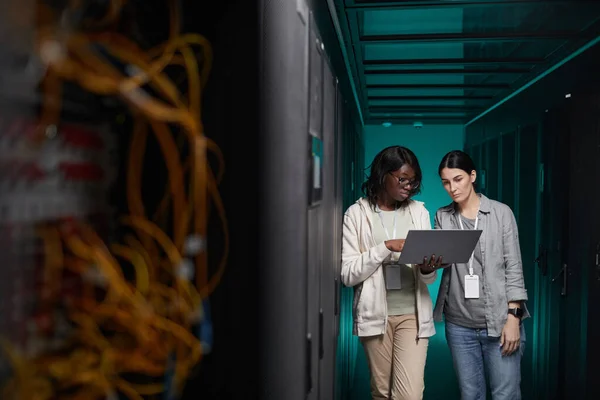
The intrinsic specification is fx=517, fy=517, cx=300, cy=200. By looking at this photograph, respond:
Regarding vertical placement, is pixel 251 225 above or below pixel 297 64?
below

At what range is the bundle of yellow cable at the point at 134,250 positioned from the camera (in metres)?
0.69

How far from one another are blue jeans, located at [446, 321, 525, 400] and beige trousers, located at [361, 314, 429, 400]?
164mm

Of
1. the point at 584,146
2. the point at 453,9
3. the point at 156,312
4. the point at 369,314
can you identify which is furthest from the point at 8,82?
the point at 584,146

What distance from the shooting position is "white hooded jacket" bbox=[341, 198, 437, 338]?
229cm

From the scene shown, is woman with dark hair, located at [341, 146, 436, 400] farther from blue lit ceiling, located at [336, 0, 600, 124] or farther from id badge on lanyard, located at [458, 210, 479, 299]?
blue lit ceiling, located at [336, 0, 600, 124]

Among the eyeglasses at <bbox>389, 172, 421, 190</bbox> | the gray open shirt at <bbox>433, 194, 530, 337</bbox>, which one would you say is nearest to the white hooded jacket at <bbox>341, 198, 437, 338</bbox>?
the eyeglasses at <bbox>389, 172, 421, 190</bbox>

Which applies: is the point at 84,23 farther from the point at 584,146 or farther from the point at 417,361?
the point at 584,146

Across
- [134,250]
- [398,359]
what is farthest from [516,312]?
[134,250]

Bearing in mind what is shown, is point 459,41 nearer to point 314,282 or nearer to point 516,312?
point 516,312

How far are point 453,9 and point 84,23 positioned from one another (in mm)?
1946

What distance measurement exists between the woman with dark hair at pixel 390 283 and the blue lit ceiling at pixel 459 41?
657 mm

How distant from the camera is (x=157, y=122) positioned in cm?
88

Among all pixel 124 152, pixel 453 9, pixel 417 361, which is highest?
pixel 453 9

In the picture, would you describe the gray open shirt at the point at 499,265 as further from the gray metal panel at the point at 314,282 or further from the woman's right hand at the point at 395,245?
the gray metal panel at the point at 314,282
